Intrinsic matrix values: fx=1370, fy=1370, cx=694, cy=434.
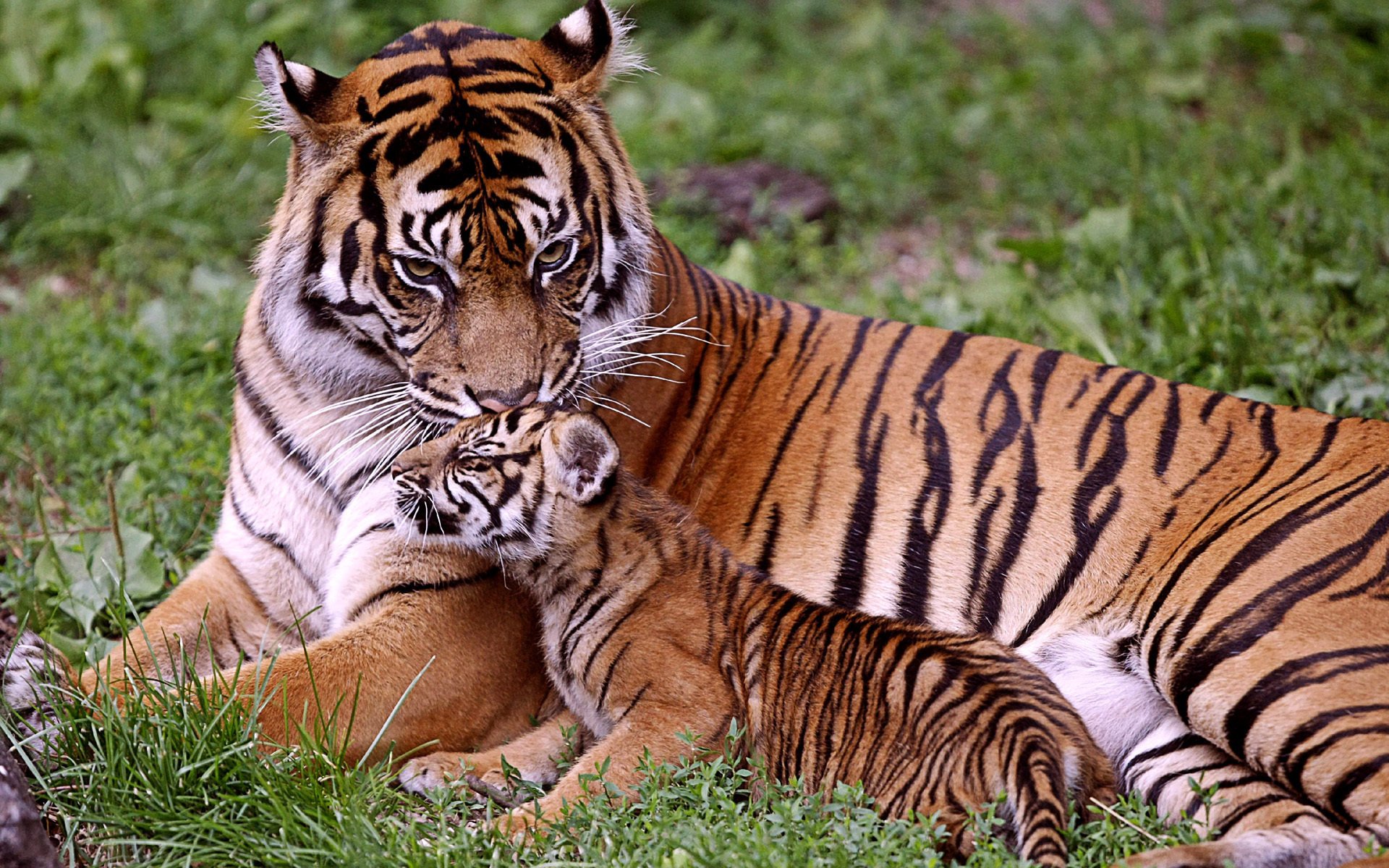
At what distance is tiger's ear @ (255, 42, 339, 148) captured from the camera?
3277 mm

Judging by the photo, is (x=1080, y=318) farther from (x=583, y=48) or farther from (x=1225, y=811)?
(x=1225, y=811)

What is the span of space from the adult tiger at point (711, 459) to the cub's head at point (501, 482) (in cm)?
8

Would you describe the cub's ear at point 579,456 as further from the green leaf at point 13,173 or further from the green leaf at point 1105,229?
the green leaf at point 13,173

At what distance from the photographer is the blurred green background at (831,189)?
4820 mm

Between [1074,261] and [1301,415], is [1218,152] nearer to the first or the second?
[1074,261]

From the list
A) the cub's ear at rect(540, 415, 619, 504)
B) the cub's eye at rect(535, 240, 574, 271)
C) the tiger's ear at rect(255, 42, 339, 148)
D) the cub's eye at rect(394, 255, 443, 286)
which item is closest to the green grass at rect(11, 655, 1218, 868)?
the cub's ear at rect(540, 415, 619, 504)

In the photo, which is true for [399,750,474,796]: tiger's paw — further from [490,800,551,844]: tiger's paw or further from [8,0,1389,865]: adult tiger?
[490,800,551,844]: tiger's paw

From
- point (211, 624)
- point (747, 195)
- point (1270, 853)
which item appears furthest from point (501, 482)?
point (747, 195)

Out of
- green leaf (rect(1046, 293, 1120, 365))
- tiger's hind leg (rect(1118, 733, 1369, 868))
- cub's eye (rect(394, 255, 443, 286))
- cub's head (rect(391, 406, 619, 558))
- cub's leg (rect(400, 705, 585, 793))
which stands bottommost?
cub's leg (rect(400, 705, 585, 793))

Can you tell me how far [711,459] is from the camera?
382 centimetres

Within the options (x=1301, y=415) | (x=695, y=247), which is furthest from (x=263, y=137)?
(x=1301, y=415)

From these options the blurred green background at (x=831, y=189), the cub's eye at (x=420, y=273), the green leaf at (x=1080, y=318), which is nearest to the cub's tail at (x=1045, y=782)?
the cub's eye at (x=420, y=273)

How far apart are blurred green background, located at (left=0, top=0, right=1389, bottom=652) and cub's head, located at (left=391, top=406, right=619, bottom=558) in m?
1.13

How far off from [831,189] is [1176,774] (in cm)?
428
